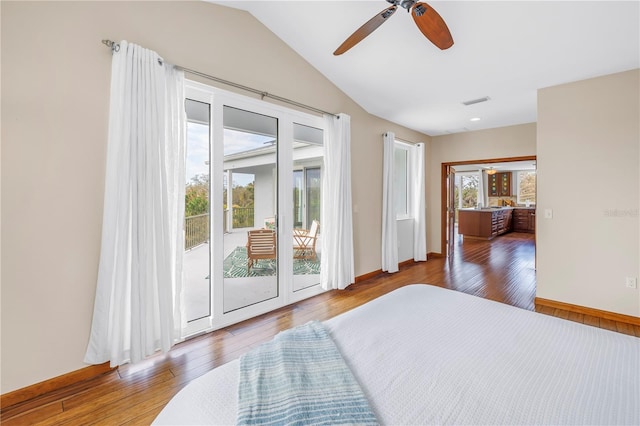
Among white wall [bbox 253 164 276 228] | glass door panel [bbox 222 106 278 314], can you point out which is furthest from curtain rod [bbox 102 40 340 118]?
white wall [bbox 253 164 276 228]

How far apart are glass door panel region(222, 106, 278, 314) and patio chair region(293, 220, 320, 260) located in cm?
65

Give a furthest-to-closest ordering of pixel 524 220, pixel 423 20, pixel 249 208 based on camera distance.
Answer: pixel 524 220 < pixel 249 208 < pixel 423 20

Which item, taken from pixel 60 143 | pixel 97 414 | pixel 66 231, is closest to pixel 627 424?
pixel 97 414

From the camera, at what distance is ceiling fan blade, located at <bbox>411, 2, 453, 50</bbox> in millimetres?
1698

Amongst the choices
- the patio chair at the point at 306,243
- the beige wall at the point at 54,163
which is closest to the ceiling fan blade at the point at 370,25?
the beige wall at the point at 54,163

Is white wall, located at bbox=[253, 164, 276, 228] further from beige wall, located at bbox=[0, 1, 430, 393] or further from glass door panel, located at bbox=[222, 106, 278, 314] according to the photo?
beige wall, located at bbox=[0, 1, 430, 393]

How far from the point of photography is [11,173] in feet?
5.54

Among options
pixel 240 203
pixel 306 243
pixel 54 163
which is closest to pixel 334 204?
pixel 306 243

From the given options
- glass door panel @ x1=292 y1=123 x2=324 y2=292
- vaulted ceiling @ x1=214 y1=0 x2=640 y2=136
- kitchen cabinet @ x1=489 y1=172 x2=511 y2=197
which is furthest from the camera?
kitchen cabinet @ x1=489 y1=172 x2=511 y2=197

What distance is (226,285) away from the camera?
297 centimetres

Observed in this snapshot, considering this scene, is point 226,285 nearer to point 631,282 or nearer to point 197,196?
point 197,196

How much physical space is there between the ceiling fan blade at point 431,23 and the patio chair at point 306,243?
2584mm

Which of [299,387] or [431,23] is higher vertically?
[431,23]

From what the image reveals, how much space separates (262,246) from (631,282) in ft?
13.2
